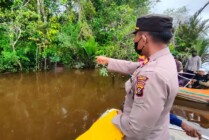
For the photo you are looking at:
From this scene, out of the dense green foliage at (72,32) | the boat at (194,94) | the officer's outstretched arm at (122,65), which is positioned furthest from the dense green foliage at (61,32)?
the officer's outstretched arm at (122,65)

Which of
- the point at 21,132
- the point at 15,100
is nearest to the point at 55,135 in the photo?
the point at 21,132

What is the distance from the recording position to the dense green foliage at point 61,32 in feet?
40.1

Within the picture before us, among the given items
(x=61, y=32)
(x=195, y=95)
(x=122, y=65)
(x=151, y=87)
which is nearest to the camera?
(x=151, y=87)

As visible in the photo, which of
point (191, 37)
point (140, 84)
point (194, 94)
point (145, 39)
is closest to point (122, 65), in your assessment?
point (145, 39)

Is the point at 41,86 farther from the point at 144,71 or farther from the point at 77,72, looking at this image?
the point at 144,71

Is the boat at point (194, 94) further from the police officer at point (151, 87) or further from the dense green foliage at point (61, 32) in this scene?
the police officer at point (151, 87)

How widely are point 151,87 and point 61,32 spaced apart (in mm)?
12509

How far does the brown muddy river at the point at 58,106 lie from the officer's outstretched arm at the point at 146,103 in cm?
389

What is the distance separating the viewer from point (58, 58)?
538 inches

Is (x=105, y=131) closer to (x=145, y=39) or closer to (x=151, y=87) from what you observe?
(x=151, y=87)

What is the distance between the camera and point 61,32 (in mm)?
13594

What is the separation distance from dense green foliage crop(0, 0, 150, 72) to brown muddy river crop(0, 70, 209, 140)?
170 cm

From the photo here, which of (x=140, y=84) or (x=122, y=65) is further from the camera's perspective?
(x=122, y=65)

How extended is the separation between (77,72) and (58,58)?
1.33 metres
